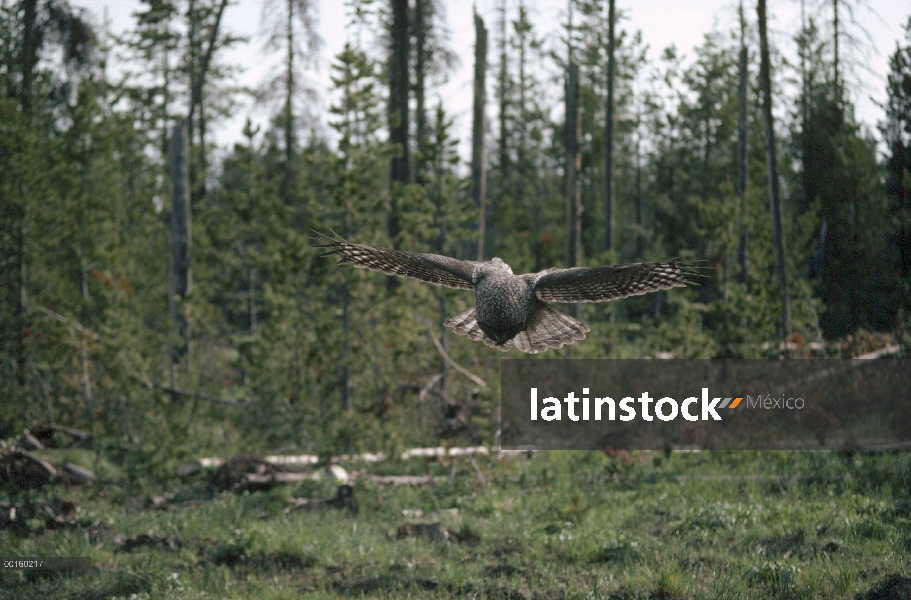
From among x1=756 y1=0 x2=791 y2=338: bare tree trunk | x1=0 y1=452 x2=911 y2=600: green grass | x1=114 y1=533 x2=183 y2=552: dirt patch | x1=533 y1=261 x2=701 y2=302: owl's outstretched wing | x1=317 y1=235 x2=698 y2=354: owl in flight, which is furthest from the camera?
x1=756 y1=0 x2=791 y2=338: bare tree trunk

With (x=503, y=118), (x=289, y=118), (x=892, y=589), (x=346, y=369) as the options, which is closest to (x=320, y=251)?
(x=346, y=369)

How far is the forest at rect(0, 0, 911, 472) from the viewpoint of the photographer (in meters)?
11.5

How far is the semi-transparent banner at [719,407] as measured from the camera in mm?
10750

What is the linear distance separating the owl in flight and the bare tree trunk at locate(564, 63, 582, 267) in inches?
328

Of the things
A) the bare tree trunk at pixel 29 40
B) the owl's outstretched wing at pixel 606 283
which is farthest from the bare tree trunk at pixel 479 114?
the owl's outstretched wing at pixel 606 283

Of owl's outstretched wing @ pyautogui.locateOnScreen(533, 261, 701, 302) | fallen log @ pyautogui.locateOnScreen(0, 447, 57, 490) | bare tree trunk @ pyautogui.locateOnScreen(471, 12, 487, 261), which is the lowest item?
fallen log @ pyautogui.locateOnScreen(0, 447, 57, 490)

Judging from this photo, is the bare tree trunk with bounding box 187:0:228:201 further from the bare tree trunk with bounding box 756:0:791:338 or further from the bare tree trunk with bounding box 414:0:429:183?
the bare tree trunk with bounding box 756:0:791:338

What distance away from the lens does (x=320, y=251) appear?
11828 mm

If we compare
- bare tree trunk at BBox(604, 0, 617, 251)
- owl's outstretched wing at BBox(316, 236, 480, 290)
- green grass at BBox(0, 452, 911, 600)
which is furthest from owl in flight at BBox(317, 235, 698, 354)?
bare tree trunk at BBox(604, 0, 617, 251)

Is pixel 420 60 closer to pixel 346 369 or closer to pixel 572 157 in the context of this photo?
pixel 572 157

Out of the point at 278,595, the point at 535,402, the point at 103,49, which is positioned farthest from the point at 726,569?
the point at 103,49

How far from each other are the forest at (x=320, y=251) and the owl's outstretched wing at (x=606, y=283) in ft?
5.94

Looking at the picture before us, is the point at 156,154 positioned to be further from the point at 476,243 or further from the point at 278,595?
the point at 278,595

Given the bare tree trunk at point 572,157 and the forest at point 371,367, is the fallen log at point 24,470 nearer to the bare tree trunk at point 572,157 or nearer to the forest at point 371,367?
the forest at point 371,367
